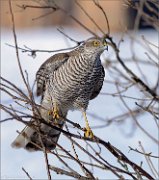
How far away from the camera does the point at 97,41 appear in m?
5.23

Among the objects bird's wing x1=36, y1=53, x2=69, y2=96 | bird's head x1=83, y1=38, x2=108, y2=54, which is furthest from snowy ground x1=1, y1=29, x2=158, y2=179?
bird's head x1=83, y1=38, x2=108, y2=54

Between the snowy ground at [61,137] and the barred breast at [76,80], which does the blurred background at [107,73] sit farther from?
the barred breast at [76,80]

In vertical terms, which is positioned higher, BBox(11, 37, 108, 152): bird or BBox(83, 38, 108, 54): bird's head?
BBox(83, 38, 108, 54): bird's head

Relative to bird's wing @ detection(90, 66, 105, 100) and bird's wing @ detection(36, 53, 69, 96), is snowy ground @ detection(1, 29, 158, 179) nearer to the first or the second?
bird's wing @ detection(36, 53, 69, 96)

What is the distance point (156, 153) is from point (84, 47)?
2.84 m

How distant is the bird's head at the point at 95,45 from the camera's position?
17.0 feet

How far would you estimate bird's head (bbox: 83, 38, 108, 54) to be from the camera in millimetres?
5188

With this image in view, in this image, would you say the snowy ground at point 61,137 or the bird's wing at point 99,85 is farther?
the snowy ground at point 61,137

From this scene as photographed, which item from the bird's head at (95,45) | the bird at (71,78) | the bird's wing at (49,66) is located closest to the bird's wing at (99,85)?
the bird at (71,78)

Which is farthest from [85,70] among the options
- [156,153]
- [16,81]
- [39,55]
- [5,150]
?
[39,55]

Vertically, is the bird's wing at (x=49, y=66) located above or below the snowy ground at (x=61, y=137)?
below

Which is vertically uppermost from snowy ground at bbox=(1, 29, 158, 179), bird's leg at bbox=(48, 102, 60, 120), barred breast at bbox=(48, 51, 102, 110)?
snowy ground at bbox=(1, 29, 158, 179)

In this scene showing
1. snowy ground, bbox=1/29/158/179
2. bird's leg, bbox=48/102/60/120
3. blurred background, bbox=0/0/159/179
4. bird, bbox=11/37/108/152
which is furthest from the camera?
snowy ground, bbox=1/29/158/179

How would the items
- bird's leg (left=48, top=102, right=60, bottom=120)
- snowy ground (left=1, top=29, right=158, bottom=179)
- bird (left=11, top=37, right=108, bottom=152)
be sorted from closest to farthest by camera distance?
bird's leg (left=48, top=102, right=60, bottom=120) → bird (left=11, top=37, right=108, bottom=152) → snowy ground (left=1, top=29, right=158, bottom=179)
